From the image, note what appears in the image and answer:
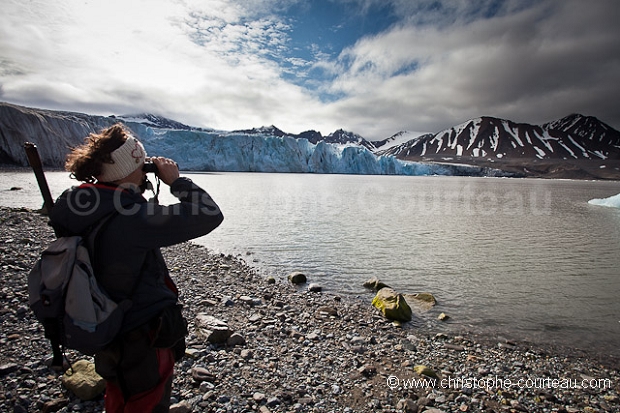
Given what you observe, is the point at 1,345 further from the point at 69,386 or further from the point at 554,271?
the point at 554,271

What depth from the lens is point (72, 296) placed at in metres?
1.85

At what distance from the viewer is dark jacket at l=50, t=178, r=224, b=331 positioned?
A: 6.43 ft

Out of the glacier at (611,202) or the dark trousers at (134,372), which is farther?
the glacier at (611,202)

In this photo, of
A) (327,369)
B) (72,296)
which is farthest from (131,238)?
(327,369)

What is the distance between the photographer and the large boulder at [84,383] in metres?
3.57

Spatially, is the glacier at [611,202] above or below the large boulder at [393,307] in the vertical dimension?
above

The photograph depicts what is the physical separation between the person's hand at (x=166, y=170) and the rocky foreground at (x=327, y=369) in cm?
255

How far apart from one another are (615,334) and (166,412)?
8.30 m

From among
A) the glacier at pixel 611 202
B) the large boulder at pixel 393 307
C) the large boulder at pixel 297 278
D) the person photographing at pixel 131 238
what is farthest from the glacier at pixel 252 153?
the person photographing at pixel 131 238

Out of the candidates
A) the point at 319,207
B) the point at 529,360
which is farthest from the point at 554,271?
the point at 319,207

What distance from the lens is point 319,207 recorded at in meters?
26.1

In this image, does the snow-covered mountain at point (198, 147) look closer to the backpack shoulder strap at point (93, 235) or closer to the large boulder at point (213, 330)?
the large boulder at point (213, 330)

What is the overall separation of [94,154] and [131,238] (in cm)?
61

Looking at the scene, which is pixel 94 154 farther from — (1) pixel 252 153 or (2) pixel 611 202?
(1) pixel 252 153
